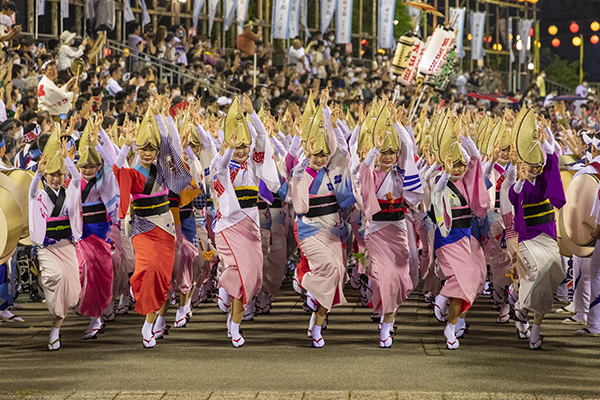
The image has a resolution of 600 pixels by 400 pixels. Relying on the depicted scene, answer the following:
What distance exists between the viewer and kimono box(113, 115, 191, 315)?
6.47 m

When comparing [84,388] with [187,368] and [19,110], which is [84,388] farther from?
[19,110]

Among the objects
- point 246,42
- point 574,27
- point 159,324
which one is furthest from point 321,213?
point 574,27

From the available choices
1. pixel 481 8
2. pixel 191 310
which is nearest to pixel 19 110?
pixel 191 310

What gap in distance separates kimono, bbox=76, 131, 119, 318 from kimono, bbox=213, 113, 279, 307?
89 centimetres

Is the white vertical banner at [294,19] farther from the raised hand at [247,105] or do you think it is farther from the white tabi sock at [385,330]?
the white tabi sock at [385,330]

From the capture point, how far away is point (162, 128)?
264 inches

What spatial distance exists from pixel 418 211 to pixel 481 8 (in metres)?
24.8

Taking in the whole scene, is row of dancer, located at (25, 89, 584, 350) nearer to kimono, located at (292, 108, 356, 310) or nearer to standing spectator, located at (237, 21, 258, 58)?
kimono, located at (292, 108, 356, 310)

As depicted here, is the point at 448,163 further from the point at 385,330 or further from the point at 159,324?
the point at 159,324

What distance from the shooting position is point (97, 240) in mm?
6809

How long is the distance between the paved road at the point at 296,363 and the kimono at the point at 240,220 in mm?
532

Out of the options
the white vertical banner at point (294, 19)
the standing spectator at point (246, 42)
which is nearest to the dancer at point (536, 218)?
the standing spectator at point (246, 42)

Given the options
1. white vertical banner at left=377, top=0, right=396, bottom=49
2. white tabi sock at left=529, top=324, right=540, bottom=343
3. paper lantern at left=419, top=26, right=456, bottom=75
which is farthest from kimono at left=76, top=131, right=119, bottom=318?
white vertical banner at left=377, top=0, right=396, bottom=49

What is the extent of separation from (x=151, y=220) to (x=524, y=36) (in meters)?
25.1
